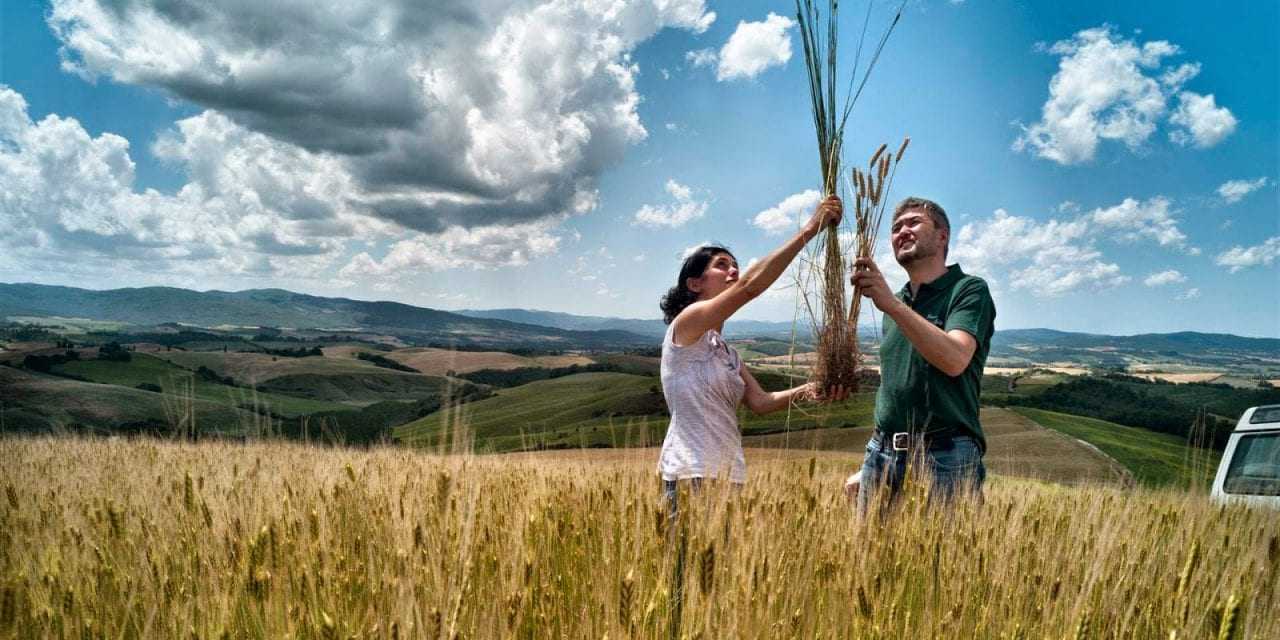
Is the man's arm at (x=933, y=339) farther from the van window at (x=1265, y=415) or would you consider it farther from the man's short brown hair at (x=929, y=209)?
the van window at (x=1265, y=415)

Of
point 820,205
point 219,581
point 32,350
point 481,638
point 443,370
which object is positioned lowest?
point 32,350

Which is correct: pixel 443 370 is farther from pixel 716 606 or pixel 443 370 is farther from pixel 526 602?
pixel 716 606

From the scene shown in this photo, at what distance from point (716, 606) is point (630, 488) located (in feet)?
4.61

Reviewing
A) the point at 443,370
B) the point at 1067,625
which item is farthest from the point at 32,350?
the point at 1067,625

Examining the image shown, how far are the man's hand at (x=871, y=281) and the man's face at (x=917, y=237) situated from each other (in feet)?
0.83

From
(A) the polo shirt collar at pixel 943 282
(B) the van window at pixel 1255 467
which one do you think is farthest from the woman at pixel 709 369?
(B) the van window at pixel 1255 467

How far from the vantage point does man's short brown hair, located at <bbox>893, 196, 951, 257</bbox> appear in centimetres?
296

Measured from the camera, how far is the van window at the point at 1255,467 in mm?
4973

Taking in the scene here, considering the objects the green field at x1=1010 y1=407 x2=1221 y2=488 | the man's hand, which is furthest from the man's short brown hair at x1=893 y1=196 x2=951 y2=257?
the green field at x1=1010 y1=407 x2=1221 y2=488

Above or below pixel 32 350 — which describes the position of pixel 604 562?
above

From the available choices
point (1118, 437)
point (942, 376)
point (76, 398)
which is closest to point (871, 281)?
point (942, 376)

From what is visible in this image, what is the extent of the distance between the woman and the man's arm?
1.44 ft

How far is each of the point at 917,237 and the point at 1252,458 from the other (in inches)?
186

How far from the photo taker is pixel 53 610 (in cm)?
151
